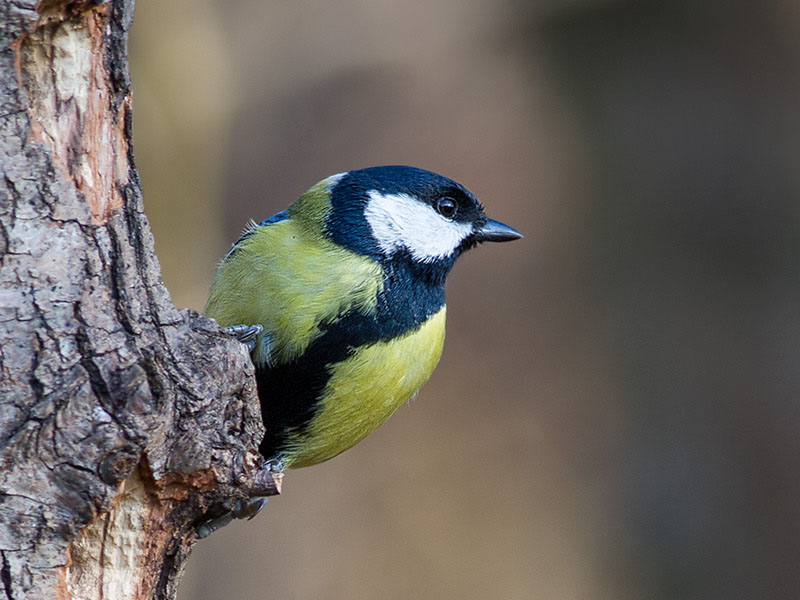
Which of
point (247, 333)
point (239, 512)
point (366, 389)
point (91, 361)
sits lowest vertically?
point (239, 512)

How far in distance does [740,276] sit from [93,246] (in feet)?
8.99

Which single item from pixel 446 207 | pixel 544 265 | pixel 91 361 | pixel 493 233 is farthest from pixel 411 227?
pixel 544 265

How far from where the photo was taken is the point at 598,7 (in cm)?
349

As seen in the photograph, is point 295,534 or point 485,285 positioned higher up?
point 485,285

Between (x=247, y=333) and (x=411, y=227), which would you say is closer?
(x=247, y=333)

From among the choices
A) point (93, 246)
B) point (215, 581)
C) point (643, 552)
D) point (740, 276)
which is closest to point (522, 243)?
point (740, 276)

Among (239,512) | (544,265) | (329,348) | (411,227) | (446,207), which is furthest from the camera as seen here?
(544,265)

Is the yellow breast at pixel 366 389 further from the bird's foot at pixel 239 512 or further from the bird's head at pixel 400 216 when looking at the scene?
the bird's head at pixel 400 216

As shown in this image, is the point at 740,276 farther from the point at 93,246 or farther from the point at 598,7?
the point at 93,246

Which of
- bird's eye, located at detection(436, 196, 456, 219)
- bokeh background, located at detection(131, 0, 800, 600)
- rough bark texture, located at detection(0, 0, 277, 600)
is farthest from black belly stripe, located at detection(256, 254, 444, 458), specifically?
bokeh background, located at detection(131, 0, 800, 600)

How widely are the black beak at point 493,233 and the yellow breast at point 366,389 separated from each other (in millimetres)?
279

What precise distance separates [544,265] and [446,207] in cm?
152

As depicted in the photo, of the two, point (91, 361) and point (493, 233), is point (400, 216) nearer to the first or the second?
point (493, 233)

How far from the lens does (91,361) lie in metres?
1.17
